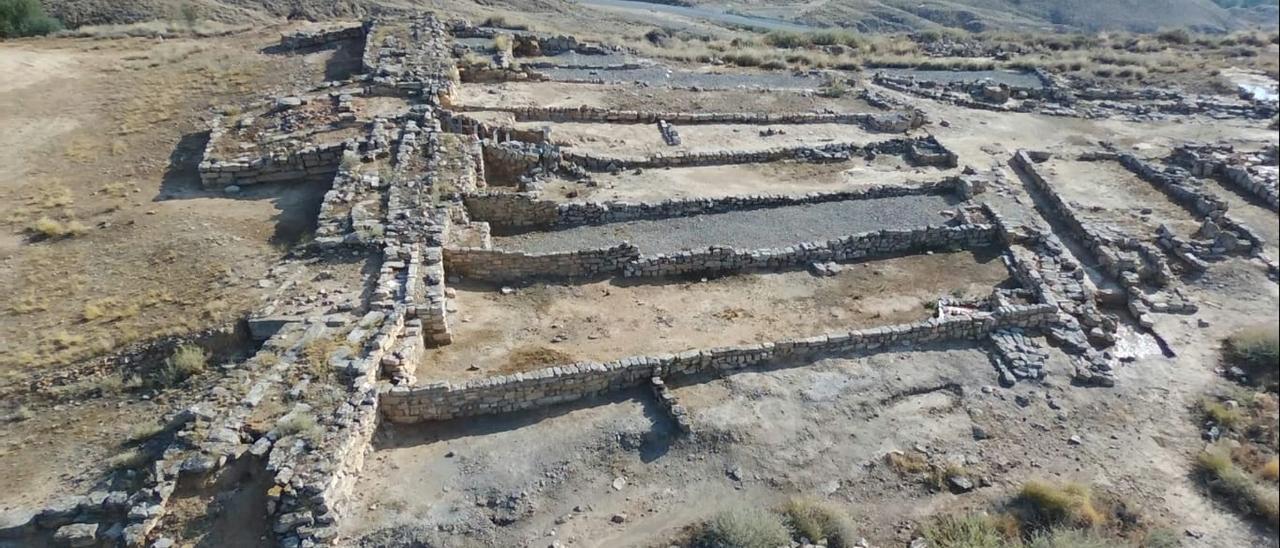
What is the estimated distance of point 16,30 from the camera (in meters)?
25.2

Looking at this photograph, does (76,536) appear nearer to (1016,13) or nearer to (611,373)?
(611,373)

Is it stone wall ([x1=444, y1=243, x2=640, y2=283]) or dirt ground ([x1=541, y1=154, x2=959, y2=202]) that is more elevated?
dirt ground ([x1=541, y1=154, x2=959, y2=202])

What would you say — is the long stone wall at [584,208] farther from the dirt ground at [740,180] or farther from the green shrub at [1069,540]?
the green shrub at [1069,540]

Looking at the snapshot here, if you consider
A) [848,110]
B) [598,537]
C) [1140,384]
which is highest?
[848,110]

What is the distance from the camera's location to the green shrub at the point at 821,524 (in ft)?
29.2

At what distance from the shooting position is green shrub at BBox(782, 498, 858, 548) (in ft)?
29.2

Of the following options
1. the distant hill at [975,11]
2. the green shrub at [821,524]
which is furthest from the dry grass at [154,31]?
the green shrub at [821,524]

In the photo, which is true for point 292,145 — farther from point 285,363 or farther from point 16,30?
point 16,30

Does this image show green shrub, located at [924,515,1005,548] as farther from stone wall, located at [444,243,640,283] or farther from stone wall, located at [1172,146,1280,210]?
stone wall, located at [1172,146,1280,210]

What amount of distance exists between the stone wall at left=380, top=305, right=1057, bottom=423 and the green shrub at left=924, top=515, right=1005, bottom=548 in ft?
10.8

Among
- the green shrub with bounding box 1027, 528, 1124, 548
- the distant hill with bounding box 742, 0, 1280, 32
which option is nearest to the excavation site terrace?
the green shrub with bounding box 1027, 528, 1124, 548

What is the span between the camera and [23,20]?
25.5 metres

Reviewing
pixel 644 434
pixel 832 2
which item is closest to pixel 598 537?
pixel 644 434

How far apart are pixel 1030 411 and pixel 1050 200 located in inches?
335
